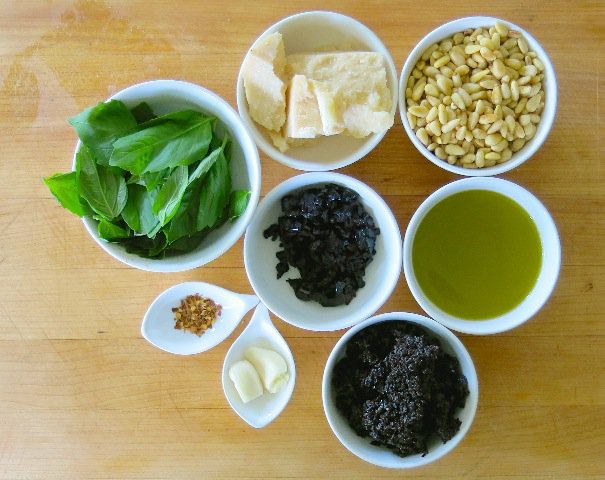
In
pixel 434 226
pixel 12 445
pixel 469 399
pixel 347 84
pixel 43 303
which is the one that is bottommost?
pixel 12 445

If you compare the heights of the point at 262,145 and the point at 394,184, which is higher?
the point at 262,145

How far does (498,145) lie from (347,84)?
13.0 inches

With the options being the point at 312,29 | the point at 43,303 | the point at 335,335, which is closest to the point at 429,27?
the point at 312,29

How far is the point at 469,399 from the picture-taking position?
4.34ft

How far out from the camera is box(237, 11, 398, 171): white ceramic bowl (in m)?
1.31

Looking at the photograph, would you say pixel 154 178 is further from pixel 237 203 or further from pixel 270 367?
pixel 270 367

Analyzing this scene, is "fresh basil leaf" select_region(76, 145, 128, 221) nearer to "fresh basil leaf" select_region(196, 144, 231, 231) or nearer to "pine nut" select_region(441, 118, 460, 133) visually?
"fresh basil leaf" select_region(196, 144, 231, 231)

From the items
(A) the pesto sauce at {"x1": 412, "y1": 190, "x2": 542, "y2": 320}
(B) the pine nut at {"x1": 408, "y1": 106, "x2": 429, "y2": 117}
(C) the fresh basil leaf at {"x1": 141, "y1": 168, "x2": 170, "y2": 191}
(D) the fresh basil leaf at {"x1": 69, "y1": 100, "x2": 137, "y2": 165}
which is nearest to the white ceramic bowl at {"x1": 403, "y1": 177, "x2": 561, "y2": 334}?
(A) the pesto sauce at {"x1": 412, "y1": 190, "x2": 542, "y2": 320}

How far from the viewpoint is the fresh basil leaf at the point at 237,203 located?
1.26 meters

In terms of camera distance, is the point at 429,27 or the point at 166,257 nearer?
the point at 166,257

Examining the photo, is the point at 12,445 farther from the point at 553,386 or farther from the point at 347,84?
the point at 553,386

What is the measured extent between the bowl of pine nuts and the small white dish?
1.71 feet

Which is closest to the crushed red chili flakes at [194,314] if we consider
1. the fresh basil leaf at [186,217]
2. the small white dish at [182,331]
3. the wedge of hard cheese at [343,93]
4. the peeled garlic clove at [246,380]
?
the small white dish at [182,331]

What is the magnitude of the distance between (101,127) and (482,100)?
755mm
